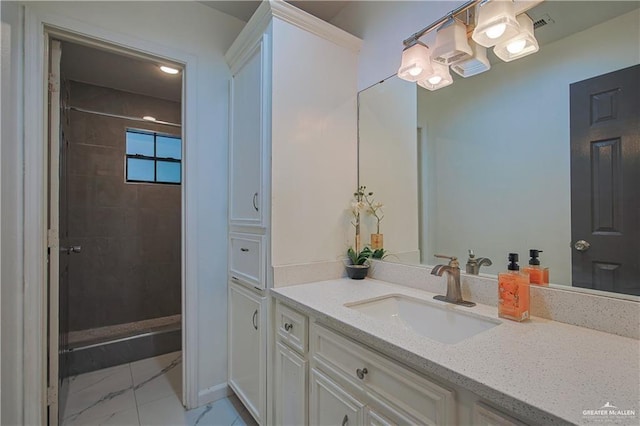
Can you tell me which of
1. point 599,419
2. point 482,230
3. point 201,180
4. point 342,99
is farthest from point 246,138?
point 599,419

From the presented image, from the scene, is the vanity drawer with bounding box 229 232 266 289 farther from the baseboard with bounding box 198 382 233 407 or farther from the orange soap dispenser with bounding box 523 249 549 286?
the orange soap dispenser with bounding box 523 249 549 286

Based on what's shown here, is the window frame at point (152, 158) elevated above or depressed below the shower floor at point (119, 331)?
above

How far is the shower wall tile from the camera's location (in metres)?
2.63

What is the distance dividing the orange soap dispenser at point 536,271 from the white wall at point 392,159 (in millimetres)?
494

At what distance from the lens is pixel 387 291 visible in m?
1.32

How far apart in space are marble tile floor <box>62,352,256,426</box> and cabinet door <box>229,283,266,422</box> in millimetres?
165

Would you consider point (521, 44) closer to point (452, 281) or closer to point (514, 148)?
point (514, 148)

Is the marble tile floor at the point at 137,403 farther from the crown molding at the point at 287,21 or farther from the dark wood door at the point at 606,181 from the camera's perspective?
the crown molding at the point at 287,21

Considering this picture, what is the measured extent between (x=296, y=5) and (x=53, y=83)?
1.40 m

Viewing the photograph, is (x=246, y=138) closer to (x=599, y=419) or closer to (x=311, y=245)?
(x=311, y=245)

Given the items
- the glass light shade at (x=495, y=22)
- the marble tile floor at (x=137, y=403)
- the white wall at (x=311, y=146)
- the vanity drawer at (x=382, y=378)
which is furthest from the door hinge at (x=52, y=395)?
the glass light shade at (x=495, y=22)

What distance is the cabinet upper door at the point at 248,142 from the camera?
1499 mm

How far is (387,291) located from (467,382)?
2.29ft

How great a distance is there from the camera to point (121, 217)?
284cm
